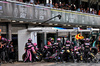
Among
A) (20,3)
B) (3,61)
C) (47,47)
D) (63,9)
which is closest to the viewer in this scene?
(3,61)

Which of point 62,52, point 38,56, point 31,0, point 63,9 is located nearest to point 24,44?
point 38,56

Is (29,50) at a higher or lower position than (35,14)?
lower

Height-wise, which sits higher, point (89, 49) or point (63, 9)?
point (63, 9)

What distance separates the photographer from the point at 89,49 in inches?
579

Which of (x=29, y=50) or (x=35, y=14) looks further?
(x=35, y=14)

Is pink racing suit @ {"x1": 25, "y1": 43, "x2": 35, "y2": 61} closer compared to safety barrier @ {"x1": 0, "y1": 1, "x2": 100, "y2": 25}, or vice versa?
pink racing suit @ {"x1": 25, "y1": 43, "x2": 35, "y2": 61}

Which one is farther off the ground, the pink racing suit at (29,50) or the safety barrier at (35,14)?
the safety barrier at (35,14)

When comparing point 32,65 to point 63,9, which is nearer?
point 32,65

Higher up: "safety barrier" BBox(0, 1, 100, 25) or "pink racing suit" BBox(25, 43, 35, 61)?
"safety barrier" BBox(0, 1, 100, 25)

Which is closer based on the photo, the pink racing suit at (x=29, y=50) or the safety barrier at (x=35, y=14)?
the pink racing suit at (x=29, y=50)

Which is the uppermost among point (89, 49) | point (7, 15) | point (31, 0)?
point (31, 0)

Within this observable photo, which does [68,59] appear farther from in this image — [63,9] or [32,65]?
[63,9]

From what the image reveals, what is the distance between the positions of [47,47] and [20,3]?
15.6 feet

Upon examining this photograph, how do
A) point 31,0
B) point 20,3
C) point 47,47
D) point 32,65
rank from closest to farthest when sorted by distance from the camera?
point 32,65, point 47,47, point 20,3, point 31,0
